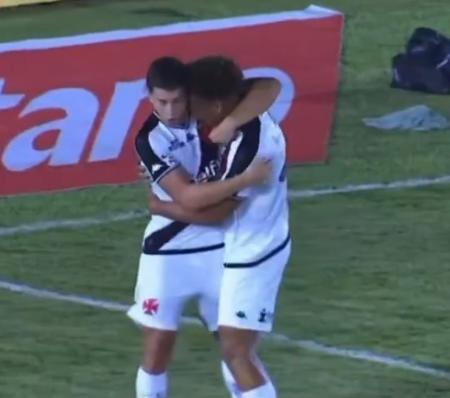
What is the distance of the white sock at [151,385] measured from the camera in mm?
7852

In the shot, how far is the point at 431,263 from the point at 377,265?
31 cm

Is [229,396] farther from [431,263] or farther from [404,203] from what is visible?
[404,203]

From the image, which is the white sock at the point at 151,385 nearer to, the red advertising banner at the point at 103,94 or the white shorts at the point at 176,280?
the white shorts at the point at 176,280

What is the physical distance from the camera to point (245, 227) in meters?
7.38

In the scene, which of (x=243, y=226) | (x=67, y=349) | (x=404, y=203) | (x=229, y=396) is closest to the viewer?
(x=243, y=226)

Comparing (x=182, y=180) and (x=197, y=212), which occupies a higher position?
(x=182, y=180)

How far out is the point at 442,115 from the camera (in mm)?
14930

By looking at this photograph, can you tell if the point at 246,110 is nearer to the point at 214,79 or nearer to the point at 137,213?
the point at 214,79

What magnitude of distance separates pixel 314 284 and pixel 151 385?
9.41 feet

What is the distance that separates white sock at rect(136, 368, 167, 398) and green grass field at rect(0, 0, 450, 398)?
678 millimetres

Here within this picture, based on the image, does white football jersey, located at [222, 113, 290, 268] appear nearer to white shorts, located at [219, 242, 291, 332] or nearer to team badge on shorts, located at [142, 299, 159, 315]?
white shorts, located at [219, 242, 291, 332]

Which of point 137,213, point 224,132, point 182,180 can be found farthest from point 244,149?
point 137,213

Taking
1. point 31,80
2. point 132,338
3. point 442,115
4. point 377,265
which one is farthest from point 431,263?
point 442,115

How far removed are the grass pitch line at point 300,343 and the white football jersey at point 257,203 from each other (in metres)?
1.80
